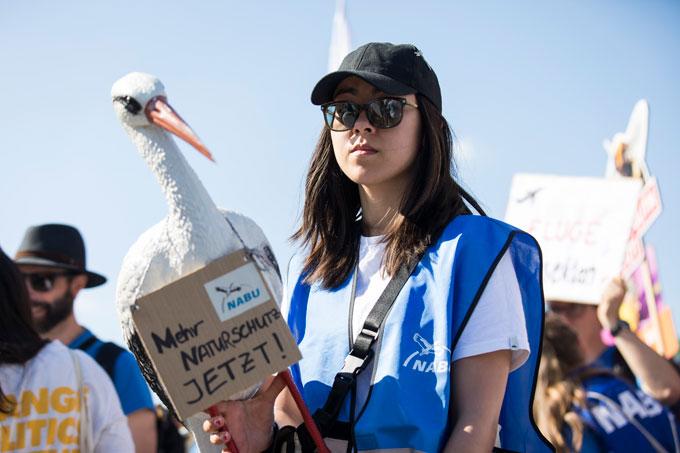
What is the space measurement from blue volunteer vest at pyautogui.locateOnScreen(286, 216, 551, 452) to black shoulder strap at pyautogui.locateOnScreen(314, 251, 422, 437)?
26mm

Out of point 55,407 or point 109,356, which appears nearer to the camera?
point 55,407

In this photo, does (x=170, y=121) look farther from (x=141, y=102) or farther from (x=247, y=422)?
(x=247, y=422)

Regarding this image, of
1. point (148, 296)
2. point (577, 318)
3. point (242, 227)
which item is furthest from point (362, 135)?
point (577, 318)

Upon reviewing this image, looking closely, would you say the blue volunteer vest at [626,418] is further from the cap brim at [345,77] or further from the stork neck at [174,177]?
the stork neck at [174,177]

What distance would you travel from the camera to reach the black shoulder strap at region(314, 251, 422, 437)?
7.00 ft

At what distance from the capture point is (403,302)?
7.11 feet

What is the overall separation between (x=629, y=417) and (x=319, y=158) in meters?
2.24

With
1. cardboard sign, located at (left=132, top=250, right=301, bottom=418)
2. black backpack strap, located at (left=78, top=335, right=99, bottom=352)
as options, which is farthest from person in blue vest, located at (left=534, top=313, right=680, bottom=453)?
black backpack strap, located at (left=78, top=335, right=99, bottom=352)

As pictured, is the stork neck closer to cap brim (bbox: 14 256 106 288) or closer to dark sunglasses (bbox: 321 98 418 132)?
dark sunglasses (bbox: 321 98 418 132)

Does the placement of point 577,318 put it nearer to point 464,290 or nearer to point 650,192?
point 650,192

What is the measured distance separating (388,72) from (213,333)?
1035 millimetres

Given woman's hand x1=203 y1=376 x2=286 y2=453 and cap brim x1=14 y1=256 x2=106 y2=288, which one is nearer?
woman's hand x1=203 y1=376 x2=286 y2=453

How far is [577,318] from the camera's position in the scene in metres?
5.34

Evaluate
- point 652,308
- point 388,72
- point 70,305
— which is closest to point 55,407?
point 388,72
